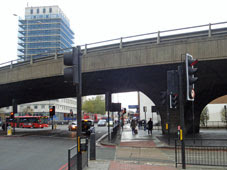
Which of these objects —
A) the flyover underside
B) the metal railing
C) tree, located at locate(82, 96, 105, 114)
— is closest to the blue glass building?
tree, located at locate(82, 96, 105, 114)

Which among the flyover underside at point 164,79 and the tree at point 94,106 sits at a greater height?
the flyover underside at point 164,79

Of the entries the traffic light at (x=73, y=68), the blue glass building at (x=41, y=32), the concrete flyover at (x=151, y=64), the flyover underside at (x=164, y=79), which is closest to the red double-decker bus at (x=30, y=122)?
the concrete flyover at (x=151, y=64)

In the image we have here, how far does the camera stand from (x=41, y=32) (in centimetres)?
13612

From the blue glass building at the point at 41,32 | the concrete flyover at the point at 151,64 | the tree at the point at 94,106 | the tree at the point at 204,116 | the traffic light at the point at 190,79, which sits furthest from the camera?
the blue glass building at the point at 41,32

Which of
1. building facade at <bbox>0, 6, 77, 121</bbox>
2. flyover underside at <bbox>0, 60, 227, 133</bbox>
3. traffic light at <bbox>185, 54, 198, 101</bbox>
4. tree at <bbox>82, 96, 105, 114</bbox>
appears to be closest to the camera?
traffic light at <bbox>185, 54, 198, 101</bbox>

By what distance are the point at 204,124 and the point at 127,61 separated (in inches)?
1078

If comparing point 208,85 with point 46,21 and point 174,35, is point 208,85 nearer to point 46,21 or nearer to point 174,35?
point 174,35

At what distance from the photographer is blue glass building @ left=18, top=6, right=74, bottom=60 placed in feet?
441

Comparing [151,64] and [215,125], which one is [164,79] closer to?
[151,64]

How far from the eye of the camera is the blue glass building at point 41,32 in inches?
5290

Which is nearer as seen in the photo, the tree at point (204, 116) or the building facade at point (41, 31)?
→ the tree at point (204, 116)

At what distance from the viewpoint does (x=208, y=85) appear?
82.4 ft

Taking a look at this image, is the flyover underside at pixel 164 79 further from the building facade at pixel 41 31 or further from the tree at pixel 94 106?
the building facade at pixel 41 31

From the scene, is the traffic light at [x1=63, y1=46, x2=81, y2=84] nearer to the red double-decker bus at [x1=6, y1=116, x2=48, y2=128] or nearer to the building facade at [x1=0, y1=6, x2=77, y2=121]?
the red double-decker bus at [x1=6, y1=116, x2=48, y2=128]
